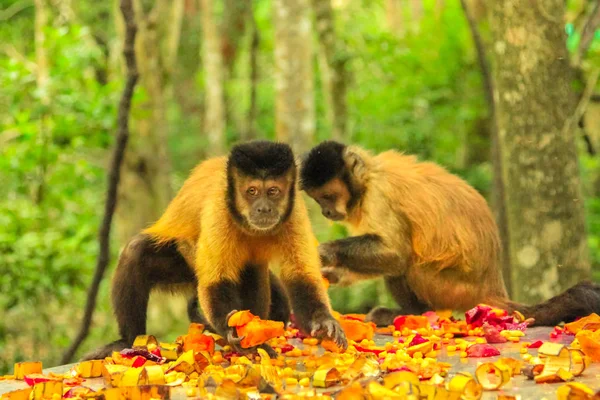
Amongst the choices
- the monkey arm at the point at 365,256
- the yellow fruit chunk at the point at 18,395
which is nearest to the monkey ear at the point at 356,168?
the monkey arm at the point at 365,256

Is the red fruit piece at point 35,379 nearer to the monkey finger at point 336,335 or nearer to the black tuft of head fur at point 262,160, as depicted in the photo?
the monkey finger at point 336,335

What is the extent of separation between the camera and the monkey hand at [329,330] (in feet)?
14.3

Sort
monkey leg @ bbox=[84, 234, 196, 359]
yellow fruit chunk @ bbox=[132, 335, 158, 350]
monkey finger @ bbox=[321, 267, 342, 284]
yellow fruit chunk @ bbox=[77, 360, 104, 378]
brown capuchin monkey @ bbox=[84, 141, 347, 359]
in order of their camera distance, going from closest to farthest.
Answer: yellow fruit chunk @ bbox=[77, 360, 104, 378] → brown capuchin monkey @ bbox=[84, 141, 347, 359] → yellow fruit chunk @ bbox=[132, 335, 158, 350] → monkey leg @ bbox=[84, 234, 196, 359] → monkey finger @ bbox=[321, 267, 342, 284]

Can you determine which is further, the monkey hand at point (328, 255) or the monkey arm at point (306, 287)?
the monkey hand at point (328, 255)

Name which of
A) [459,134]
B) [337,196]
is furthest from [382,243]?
[459,134]

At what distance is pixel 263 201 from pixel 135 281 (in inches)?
39.5

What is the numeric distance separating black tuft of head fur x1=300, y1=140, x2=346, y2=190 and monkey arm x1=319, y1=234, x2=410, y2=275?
0.48 meters

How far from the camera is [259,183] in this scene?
4.70 m

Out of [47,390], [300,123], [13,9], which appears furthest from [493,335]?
[13,9]

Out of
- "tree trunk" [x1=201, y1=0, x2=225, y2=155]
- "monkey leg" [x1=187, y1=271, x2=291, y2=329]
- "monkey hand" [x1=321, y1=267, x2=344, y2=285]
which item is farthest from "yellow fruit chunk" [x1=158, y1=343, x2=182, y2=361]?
"tree trunk" [x1=201, y1=0, x2=225, y2=155]

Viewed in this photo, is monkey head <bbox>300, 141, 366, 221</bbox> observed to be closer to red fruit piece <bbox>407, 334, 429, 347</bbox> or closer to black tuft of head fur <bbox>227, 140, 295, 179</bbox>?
black tuft of head fur <bbox>227, 140, 295, 179</bbox>

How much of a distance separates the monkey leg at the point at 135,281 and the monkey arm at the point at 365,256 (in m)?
1.25

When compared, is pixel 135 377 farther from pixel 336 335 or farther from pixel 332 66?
pixel 332 66

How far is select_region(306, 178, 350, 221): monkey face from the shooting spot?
6.06 m
